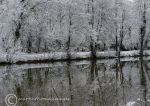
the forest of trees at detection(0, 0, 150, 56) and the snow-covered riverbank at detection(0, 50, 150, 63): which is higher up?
the forest of trees at detection(0, 0, 150, 56)

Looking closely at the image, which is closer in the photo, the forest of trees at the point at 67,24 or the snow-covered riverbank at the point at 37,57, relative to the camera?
the snow-covered riverbank at the point at 37,57

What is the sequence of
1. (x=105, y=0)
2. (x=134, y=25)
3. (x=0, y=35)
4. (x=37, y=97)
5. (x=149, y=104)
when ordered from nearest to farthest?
1. (x=149, y=104)
2. (x=37, y=97)
3. (x=0, y=35)
4. (x=105, y=0)
5. (x=134, y=25)

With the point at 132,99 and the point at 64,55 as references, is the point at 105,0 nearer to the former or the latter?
the point at 64,55

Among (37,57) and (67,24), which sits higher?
(67,24)

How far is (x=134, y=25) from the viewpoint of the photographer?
2415 inches

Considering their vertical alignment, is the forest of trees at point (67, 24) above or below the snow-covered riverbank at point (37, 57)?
above

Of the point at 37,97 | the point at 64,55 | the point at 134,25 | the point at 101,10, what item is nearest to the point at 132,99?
the point at 37,97

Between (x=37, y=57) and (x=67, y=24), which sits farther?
(x=67, y=24)

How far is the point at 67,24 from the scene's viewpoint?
Answer: 49688 millimetres

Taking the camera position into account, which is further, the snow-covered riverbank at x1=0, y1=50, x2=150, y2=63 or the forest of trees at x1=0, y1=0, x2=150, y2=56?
the forest of trees at x1=0, y1=0, x2=150, y2=56

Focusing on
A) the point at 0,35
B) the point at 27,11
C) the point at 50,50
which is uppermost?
the point at 27,11

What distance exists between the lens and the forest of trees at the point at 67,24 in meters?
42.2

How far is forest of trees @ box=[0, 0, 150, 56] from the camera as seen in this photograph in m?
42.2

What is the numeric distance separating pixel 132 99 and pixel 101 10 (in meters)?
38.6
